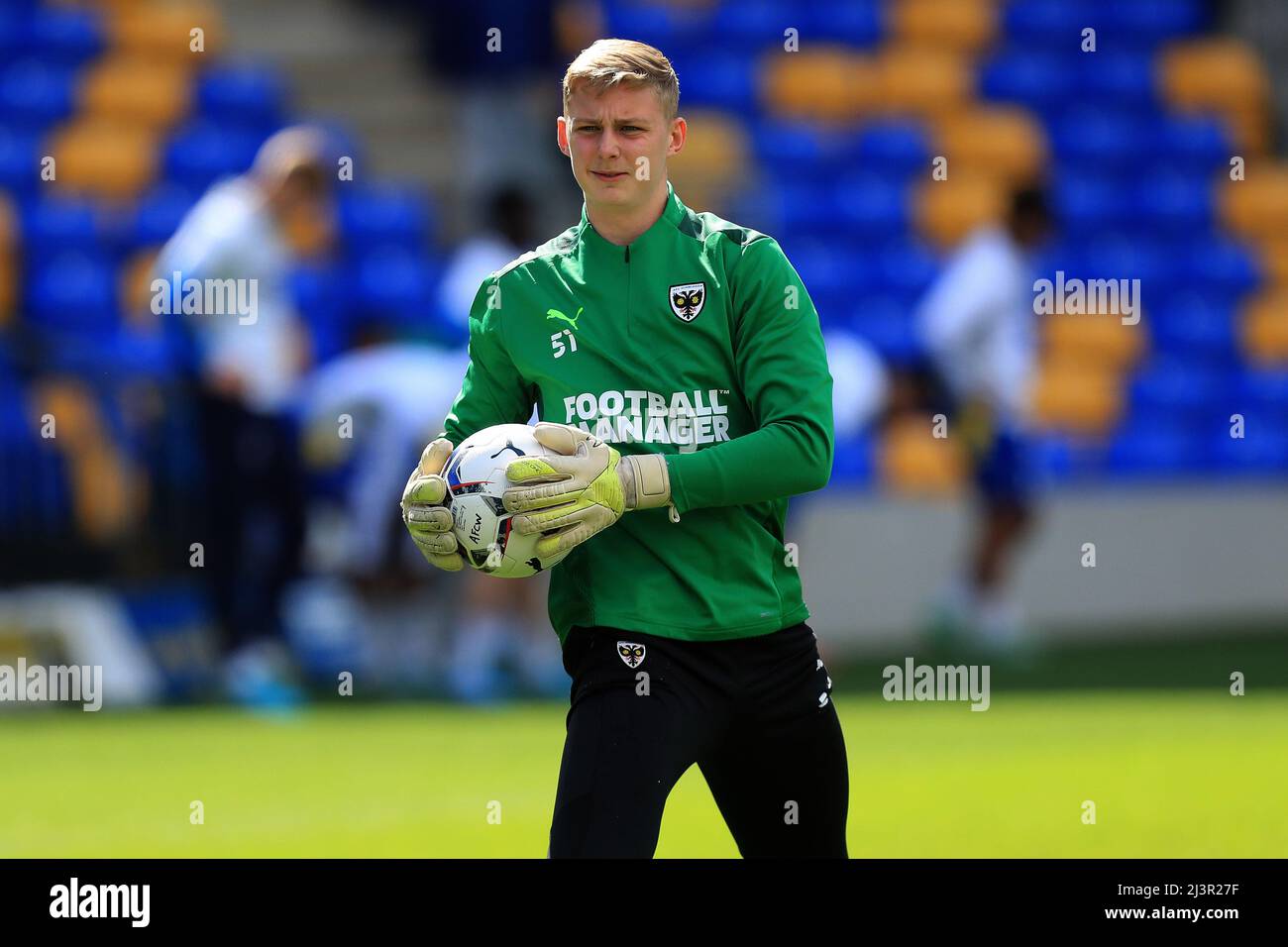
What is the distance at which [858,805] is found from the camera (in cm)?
666

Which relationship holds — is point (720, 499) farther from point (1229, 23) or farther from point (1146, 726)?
point (1229, 23)

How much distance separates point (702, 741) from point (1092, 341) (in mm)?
11961

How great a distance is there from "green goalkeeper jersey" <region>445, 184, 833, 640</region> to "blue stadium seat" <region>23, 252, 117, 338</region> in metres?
10.1

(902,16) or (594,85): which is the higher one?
(902,16)

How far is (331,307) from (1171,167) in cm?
677

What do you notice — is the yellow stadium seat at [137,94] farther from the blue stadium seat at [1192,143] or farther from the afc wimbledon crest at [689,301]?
the afc wimbledon crest at [689,301]

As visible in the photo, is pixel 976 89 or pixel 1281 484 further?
pixel 976 89

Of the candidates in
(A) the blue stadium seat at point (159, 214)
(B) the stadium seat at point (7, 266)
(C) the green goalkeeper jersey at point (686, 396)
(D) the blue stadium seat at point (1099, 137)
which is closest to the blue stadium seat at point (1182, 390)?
(D) the blue stadium seat at point (1099, 137)

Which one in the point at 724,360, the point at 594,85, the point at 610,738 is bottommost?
the point at 610,738

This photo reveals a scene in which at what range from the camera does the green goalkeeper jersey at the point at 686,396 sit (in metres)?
3.81

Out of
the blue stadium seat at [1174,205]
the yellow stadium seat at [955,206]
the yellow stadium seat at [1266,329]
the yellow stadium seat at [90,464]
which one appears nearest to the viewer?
the yellow stadium seat at [90,464]

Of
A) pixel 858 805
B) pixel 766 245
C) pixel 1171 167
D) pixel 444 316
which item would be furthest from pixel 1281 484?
pixel 766 245

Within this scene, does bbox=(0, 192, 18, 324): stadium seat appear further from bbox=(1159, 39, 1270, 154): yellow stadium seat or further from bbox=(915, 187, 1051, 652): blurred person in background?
bbox=(1159, 39, 1270, 154): yellow stadium seat

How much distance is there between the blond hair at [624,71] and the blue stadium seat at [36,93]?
11702mm
